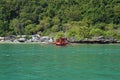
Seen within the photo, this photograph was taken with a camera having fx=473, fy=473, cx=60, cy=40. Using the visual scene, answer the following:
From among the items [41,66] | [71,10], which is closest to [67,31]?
[71,10]

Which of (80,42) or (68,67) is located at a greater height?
(68,67)

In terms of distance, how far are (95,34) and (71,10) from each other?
22.9 metres

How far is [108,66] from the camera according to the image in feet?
128

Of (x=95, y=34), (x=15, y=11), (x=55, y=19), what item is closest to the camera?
(x=95, y=34)

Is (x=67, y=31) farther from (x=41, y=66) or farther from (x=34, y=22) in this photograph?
(x=41, y=66)

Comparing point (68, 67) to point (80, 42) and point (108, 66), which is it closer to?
point (108, 66)

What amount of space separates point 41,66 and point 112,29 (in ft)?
282

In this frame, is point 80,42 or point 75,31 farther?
point 75,31

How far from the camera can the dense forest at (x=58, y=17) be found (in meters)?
129

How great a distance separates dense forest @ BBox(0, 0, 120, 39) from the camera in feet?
422

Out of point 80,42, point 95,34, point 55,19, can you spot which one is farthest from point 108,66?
point 55,19

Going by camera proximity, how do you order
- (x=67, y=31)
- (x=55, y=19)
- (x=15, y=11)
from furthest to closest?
(x=15, y=11)
(x=55, y=19)
(x=67, y=31)

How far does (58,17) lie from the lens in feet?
454

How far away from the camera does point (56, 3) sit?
470ft
